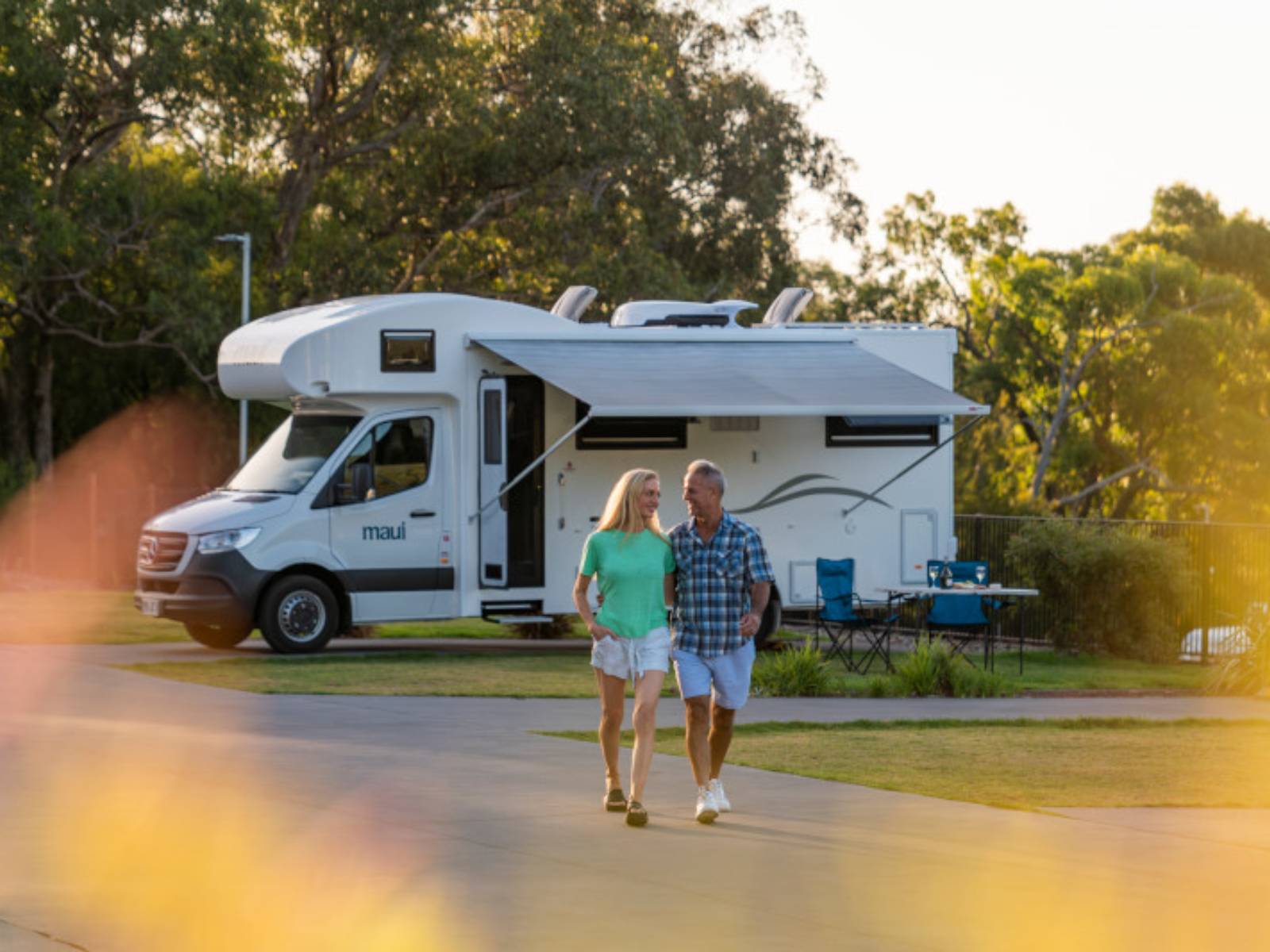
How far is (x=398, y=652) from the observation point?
22547 mm

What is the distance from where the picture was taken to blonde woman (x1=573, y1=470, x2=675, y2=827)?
1132 centimetres

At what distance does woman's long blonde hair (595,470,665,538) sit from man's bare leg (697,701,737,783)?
1.00m

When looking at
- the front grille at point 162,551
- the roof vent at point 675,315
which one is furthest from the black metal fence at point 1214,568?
the front grille at point 162,551

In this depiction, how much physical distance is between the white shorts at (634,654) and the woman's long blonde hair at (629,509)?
528 millimetres

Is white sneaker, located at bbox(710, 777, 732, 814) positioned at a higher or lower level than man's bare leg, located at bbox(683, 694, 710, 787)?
lower

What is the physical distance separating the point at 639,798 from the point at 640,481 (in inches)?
61.8

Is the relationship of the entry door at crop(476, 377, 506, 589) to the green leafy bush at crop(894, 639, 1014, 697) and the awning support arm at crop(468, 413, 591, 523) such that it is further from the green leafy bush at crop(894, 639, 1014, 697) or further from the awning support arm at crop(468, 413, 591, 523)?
the green leafy bush at crop(894, 639, 1014, 697)

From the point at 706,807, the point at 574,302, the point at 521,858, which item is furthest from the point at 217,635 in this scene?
the point at 521,858

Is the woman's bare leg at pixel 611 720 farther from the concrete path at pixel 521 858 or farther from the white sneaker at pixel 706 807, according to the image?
the white sneaker at pixel 706 807

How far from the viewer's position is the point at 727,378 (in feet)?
74.8

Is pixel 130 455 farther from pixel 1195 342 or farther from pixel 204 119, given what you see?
pixel 1195 342

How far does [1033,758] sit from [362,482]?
30.7 feet

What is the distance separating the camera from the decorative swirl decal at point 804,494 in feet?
78.0

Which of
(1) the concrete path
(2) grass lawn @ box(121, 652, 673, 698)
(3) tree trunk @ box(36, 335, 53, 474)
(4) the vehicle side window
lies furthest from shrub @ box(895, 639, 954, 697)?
(3) tree trunk @ box(36, 335, 53, 474)
